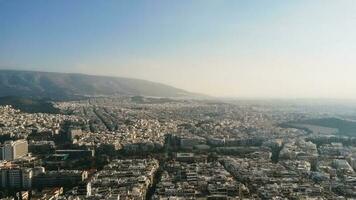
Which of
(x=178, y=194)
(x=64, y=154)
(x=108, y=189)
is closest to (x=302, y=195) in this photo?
(x=178, y=194)

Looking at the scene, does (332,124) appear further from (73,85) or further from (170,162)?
(73,85)

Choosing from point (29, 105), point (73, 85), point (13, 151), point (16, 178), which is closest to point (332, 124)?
point (13, 151)

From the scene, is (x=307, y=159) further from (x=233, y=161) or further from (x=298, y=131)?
(x=298, y=131)

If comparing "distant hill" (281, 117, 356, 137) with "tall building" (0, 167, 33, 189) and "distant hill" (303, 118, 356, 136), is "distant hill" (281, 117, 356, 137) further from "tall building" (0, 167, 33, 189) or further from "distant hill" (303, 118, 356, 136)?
"tall building" (0, 167, 33, 189)

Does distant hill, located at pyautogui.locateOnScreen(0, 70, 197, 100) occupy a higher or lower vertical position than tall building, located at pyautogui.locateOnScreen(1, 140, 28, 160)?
higher

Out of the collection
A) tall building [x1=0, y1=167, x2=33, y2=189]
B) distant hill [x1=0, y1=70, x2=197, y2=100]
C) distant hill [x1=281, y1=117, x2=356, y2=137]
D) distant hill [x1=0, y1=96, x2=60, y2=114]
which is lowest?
tall building [x1=0, y1=167, x2=33, y2=189]

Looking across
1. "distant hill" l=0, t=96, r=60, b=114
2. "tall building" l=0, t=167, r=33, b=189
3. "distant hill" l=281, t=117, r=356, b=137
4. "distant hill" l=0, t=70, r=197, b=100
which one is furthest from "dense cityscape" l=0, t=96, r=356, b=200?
"distant hill" l=0, t=70, r=197, b=100

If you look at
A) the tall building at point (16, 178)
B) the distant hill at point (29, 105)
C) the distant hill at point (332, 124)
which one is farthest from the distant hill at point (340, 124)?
the tall building at point (16, 178)
